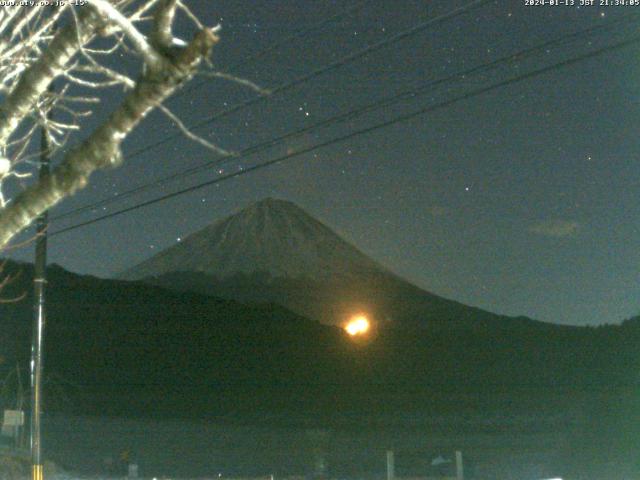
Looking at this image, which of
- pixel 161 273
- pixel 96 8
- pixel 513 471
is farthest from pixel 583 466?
pixel 161 273

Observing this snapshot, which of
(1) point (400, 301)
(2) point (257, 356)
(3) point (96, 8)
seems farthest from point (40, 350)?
(1) point (400, 301)

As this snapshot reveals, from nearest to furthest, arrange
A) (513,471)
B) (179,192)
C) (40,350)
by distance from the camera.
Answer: (179,192), (40,350), (513,471)

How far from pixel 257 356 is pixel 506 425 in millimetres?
25622

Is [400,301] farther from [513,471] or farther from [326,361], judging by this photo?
[513,471]

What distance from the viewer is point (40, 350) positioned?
18062 mm

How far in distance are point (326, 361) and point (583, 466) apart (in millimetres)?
38891

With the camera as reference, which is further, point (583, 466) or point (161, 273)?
point (161, 273)

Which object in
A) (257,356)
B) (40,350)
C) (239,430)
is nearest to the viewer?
(40,350)

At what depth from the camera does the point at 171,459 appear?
36.3 meters

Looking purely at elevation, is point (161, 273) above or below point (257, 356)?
above

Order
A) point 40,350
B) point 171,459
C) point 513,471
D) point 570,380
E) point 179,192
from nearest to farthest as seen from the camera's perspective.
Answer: point 179,192
point 40,350
point 513,471
point 171,459
point 570,380

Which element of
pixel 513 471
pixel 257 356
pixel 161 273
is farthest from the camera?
pixel 161 273

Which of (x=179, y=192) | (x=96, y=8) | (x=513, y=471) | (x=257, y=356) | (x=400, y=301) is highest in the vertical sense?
(x=400, y=301)

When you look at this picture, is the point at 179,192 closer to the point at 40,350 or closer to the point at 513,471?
the point at 40,350
